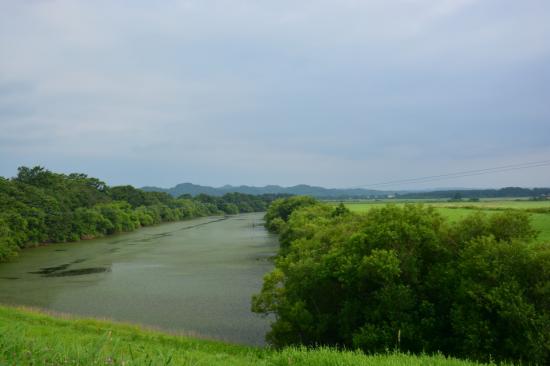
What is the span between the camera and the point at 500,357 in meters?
12.7

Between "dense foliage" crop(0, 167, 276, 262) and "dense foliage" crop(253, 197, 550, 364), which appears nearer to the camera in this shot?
"dense foliage" crop(253, 197, 550, 364)

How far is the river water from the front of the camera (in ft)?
79.9

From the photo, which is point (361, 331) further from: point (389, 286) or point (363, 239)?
point (363, 239)

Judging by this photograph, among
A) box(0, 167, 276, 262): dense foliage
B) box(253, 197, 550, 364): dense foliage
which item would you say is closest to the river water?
box(0, 167, 276, 262): dense foliage

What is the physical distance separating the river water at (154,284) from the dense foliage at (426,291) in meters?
4.67

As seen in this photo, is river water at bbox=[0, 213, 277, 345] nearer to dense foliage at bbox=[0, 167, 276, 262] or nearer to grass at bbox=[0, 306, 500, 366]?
dense foliage at bbox=[0, 167, 276, 262]

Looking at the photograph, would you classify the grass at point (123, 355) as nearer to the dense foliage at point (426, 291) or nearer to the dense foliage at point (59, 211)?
the dense foliage at point (426, 291)

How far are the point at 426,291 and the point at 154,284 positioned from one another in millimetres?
25627

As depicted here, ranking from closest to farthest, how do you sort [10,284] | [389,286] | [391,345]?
[391,345], [389,286], [10,284]

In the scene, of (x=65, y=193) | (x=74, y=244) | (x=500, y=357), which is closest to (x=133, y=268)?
(x=74, y=244)

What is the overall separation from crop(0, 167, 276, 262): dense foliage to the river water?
395cm

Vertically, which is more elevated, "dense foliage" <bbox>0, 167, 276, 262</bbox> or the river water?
"dense foliage" <bbox>0, 167, 276, 262</bbox>

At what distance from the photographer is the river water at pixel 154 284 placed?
79.9ft

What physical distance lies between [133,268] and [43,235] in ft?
99.1
